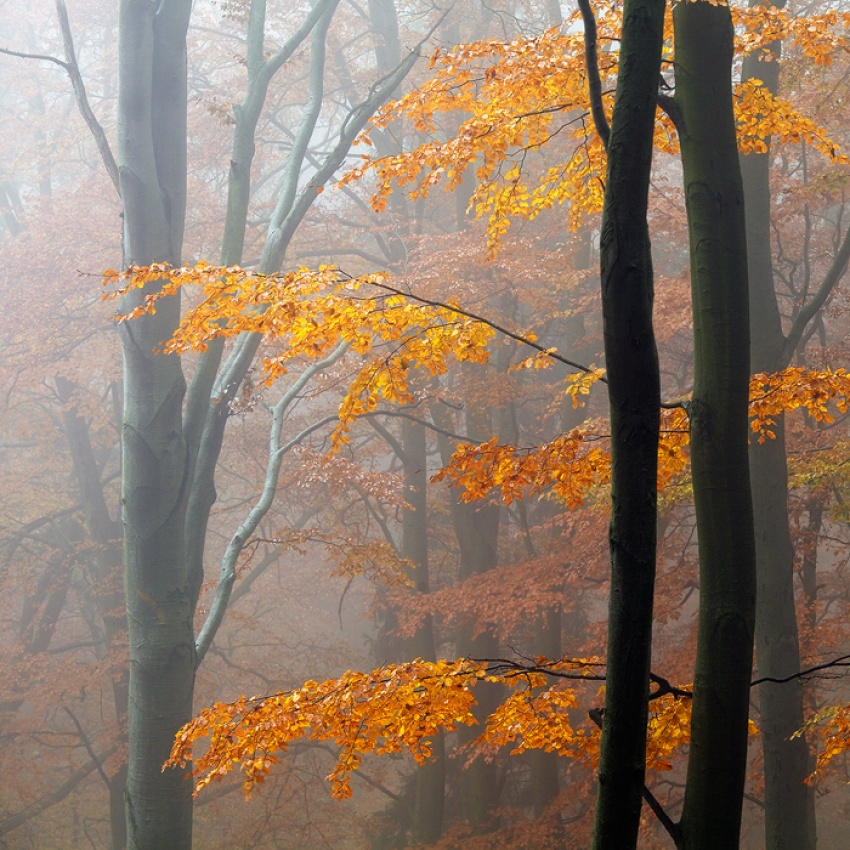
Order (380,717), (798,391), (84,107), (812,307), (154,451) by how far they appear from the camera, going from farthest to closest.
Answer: (812,307) < (84,107) < (154,451) < (798,391) < (380,717)

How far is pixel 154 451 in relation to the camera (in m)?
5.73

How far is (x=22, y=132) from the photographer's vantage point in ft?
55.8

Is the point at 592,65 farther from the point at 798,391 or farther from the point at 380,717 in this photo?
the point at 380,717

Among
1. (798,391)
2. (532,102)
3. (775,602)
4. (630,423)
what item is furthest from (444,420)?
(630,423)

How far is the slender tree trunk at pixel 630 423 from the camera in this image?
2.66 metres

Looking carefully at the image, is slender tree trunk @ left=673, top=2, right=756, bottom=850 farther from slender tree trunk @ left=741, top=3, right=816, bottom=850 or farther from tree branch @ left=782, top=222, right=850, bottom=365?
slender tree trunk @ left=741, top=3, right=816, bottom=850

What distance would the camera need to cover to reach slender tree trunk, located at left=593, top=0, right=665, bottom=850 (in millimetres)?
2662

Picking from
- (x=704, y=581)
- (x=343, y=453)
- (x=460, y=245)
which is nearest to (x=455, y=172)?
(x=704, y=581)

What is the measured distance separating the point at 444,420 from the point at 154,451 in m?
7.90

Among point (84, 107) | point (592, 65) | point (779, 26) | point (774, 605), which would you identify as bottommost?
point (774, 605)

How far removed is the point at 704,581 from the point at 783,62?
18.1ft

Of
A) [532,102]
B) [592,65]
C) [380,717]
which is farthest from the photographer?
[532,102]

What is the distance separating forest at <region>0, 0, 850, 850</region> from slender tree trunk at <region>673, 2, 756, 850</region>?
0.01 m

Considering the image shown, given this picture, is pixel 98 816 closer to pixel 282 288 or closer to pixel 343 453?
pixel 343 453
